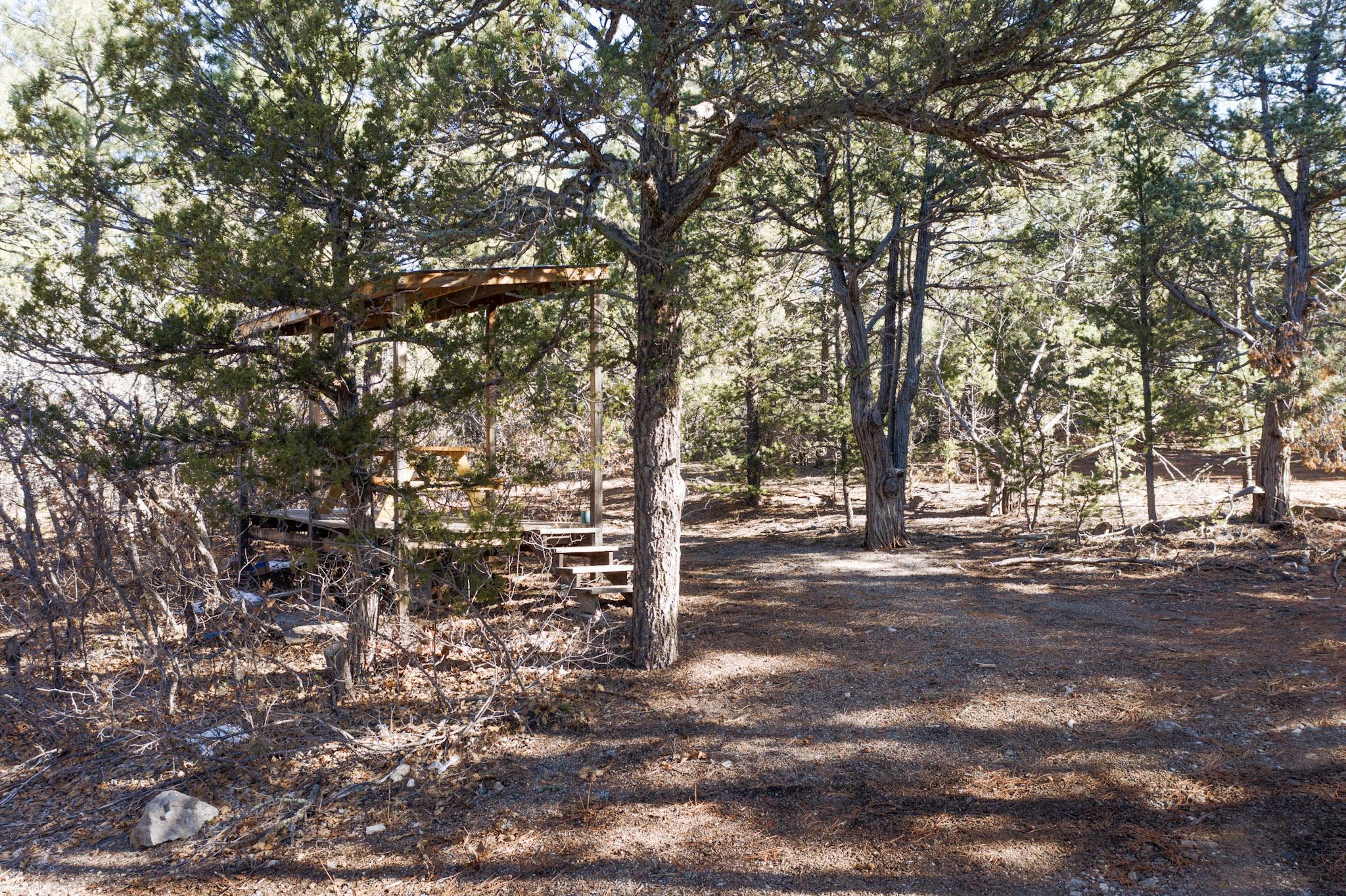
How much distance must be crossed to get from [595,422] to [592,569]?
61.6 inches

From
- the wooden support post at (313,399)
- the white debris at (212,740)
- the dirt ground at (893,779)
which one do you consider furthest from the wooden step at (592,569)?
the white debris at (212,740)

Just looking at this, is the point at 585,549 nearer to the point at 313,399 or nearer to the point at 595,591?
the point at 595,591

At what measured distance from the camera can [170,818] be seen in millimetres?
4645

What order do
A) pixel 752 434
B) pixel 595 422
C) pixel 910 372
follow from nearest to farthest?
pixel 595 422
pixel 910 372
pixel 752 434

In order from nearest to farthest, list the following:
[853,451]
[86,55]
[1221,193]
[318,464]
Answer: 1. [318,464]
2. [86,55]
3. [1221,193]
4. [853,451]

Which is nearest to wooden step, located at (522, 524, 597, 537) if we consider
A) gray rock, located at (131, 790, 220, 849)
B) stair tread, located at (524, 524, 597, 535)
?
stair tread, located at (524, 524, 597, 535)

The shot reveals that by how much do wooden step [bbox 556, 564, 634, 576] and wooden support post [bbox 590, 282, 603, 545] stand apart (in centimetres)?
28

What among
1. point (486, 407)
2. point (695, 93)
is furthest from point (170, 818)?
point (695, 93)

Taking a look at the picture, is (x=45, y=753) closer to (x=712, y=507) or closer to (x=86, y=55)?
(x=86, y=55)

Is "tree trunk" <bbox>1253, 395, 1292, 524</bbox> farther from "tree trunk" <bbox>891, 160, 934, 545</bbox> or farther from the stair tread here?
the stair tread

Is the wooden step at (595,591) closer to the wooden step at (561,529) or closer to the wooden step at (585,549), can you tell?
the wooden step at (585,549)

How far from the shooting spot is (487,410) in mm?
6039

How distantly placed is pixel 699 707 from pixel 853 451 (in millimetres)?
8160

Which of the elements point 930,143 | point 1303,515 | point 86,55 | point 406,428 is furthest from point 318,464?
point 1303,515
